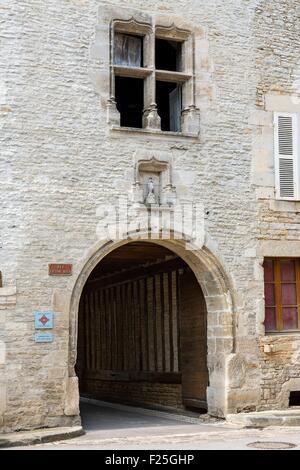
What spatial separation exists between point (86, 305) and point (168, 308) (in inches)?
161

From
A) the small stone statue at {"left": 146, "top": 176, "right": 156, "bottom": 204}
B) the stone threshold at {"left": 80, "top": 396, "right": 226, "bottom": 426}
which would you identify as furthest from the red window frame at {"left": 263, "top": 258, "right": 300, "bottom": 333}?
the small stone statue at {"left": 146, "top": 176, "right": 156, "bottom": 204}

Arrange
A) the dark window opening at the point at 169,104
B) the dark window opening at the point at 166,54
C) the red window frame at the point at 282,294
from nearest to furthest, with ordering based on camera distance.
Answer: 1. the red window frame at the point at 282,294
2. the dark window opening at the point at 169,104
3. the dark window opening at the point at 166,54

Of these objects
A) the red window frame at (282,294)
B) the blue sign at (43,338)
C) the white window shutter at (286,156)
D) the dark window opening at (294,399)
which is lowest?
the dark window opening at (294,399)

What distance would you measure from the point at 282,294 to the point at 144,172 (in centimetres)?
267

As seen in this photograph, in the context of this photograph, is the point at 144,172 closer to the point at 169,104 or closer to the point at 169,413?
the point at 169,104

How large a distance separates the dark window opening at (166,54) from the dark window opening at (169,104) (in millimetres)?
325

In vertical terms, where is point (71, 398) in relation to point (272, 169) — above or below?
below

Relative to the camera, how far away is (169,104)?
34.7ft

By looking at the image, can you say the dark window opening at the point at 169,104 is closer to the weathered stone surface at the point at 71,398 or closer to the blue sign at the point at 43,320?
the blue sign at the point at 43,320

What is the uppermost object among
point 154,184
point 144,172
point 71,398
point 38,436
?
point 144,172

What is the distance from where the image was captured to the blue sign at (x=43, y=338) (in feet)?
27.3

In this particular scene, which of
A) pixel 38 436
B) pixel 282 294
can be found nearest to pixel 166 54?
pixel 282 294

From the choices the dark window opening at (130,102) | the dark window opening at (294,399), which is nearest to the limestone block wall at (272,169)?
the dark window opening at (294,399)
